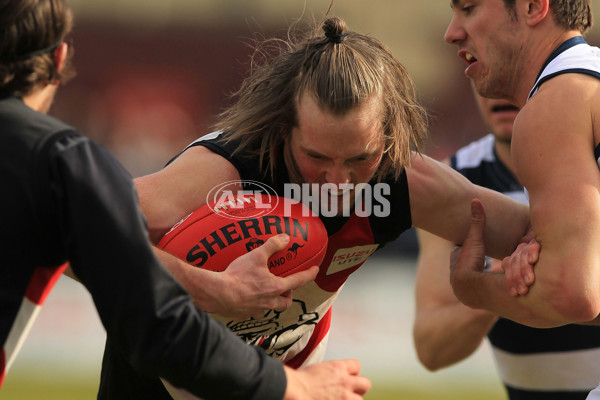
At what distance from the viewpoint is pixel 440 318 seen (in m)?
4.92

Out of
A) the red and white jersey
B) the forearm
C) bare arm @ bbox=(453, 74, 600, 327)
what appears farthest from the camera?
the forearm

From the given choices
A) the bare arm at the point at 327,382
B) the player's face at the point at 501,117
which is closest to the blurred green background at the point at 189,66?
the player's face at the point at 501,117

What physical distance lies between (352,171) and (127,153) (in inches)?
463

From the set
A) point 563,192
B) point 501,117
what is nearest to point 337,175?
point 563,192

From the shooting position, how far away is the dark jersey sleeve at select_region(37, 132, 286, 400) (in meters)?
2.11

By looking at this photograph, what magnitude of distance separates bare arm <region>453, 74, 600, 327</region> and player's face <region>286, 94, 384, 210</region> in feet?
1.89

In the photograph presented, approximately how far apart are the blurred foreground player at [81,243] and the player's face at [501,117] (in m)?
3.51

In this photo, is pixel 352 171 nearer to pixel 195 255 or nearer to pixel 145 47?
pixel 195 255

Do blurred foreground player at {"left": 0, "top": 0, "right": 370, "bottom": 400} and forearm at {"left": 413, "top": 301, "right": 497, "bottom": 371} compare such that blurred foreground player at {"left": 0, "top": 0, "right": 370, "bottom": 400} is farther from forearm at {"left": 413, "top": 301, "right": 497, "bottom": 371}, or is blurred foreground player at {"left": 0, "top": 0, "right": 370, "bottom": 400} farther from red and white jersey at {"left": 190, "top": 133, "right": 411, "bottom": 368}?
forearm at {"left": 413, "top": 301, "right": 497, "bottom": 371}

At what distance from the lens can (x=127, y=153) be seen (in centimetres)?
1457

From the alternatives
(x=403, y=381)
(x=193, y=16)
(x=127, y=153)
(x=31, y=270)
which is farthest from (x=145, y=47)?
(x=31, y=270)

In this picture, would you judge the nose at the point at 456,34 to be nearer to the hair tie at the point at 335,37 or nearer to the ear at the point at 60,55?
the hair tie at the point at 335,37

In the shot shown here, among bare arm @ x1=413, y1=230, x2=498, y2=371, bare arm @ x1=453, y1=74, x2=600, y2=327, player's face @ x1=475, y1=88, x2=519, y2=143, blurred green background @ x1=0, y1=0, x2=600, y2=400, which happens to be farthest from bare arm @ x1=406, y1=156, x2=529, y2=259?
blurred green background @ x1=0, y1=0, x2=600, y2=400

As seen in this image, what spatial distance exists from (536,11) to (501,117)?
1.94 m
